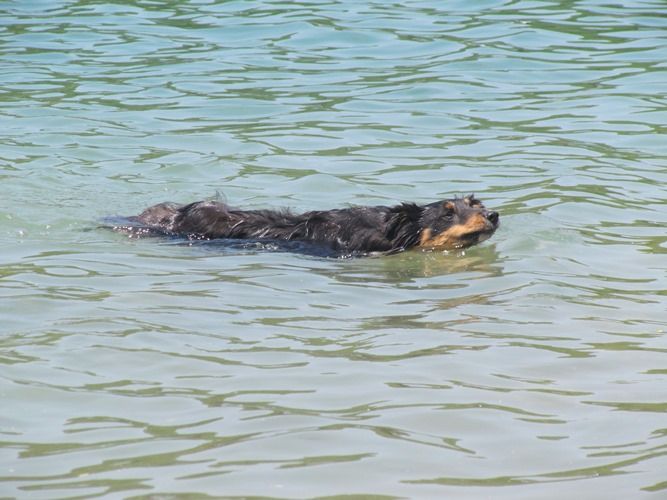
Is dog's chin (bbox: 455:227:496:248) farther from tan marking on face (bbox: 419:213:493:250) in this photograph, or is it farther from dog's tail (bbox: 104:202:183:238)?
dog's tail (bbox: 104:202:183:238)

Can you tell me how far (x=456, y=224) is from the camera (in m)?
9.41

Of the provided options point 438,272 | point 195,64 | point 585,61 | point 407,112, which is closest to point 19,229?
point 438,272

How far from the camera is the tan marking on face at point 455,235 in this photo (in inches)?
366

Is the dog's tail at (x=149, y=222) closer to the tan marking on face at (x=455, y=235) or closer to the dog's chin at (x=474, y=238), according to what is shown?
the tan marking on face at (x=455, y=235)

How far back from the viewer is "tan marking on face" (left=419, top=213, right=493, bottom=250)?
930 centimetres

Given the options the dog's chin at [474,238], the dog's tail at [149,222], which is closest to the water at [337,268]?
the dog's chin at [474,238]

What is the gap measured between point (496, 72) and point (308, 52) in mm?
2437

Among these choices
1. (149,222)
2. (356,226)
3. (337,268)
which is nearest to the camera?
(337,268)

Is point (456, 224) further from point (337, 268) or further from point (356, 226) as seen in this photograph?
point (337, 268)

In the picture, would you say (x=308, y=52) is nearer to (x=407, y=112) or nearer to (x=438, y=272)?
(x=407, y=112)

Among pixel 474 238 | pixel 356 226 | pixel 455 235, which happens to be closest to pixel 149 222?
pixel 356 226

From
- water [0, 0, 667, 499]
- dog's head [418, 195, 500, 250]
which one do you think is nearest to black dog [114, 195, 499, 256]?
dog's head [418, 195, 500, 250]

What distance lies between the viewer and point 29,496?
4984 millimetres

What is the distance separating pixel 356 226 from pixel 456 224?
719 mm
